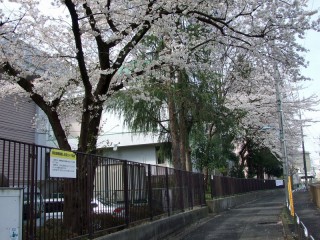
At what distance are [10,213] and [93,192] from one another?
380 cm

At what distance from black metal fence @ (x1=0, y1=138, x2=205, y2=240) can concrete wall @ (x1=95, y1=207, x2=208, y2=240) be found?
0.25m

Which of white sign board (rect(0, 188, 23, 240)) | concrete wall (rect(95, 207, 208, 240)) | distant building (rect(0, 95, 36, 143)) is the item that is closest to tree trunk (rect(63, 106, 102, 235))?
concrete wall (rect(95, 207, 208, 240))

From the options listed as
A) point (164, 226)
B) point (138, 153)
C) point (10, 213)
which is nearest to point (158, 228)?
point (164, 226)

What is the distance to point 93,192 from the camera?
977 cm

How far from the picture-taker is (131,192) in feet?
39.3

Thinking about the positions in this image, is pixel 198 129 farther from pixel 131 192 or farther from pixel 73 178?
pixel 73 178

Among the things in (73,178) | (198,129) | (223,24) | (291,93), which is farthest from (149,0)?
(291,93)

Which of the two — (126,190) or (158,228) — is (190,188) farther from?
(126,190)

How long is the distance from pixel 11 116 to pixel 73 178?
38.8ft

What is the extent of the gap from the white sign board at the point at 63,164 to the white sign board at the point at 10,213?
1638 millimetres

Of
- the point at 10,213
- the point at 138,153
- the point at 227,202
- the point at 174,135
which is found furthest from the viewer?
the point at 138,153

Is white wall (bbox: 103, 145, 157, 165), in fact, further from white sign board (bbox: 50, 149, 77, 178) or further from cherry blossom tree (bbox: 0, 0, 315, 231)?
white sign board (bbox: 50, 149, 77, 178)

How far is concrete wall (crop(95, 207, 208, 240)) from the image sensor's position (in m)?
10.3

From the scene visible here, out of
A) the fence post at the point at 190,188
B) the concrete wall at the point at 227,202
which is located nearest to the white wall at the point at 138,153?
the concrete wall at the point at 227,202
